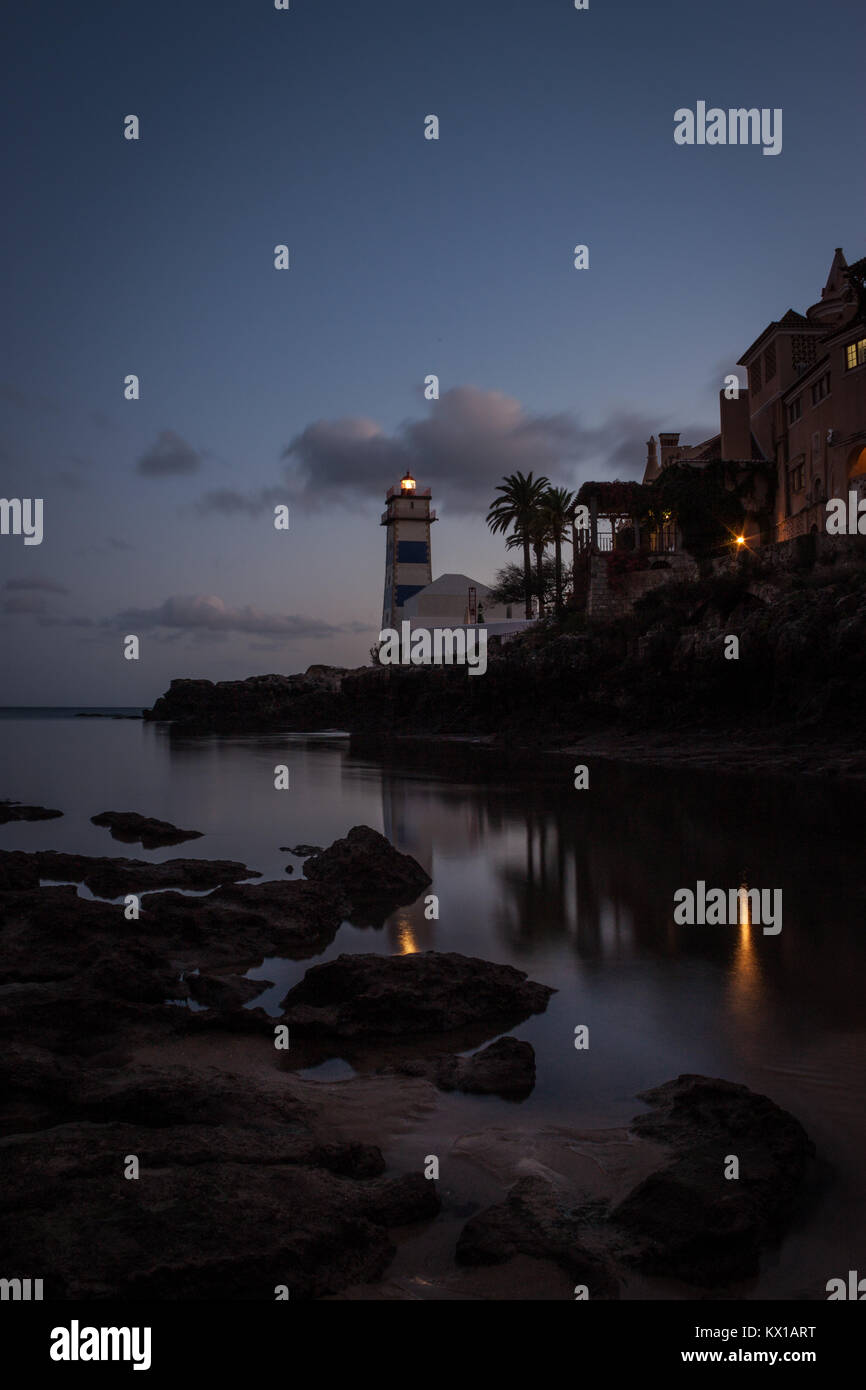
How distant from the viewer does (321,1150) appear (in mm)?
4906

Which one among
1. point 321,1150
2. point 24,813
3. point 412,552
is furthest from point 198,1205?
point 412,552

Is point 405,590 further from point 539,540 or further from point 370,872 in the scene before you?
point 370,872

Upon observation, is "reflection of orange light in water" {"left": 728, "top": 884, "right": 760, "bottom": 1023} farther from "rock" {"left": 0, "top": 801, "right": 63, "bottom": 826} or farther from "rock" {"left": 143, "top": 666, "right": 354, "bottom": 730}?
"rock" {"left": 143, "top": 666, "right": 354, "bottom": 730}

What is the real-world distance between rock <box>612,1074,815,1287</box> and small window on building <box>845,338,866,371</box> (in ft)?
123

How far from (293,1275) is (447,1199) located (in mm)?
1195

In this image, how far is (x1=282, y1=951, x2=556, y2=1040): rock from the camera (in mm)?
7375

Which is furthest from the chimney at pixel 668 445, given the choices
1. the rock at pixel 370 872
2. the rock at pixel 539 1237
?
the rock at pixel 539 1237

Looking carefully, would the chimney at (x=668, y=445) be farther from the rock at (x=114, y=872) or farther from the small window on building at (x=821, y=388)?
the rock at (x=114, y=872)

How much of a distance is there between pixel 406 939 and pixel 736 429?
143ft

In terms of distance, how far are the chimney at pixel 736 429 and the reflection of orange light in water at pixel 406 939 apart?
4173cm

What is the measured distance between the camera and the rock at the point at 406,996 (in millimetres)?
7375
